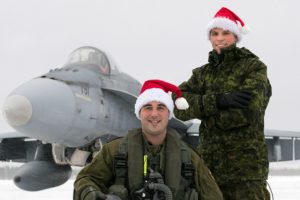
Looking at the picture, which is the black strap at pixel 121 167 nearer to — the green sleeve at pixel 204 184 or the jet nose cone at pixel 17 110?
the green sleeve at pixel 204 184

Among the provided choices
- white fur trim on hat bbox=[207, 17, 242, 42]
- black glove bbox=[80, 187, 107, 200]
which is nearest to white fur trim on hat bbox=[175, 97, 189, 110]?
white fur trim on hat bbox=[207, 17, 242, 42]

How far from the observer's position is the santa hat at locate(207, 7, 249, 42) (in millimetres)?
3604

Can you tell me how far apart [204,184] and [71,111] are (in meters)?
4.21

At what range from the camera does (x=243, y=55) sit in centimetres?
355

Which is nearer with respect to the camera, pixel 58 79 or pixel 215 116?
pixel 215 116

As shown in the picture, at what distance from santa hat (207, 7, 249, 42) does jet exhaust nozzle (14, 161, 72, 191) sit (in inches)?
251

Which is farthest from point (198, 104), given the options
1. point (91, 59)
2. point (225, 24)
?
point (91, 59)

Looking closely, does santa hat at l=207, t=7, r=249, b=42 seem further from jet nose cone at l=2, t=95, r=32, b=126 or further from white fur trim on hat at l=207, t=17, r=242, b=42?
jet nose cone at l=2, t=95, r=32, b=126

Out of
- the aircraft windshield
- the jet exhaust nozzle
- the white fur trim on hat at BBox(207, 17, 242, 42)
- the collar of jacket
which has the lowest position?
the jet exhaust nozzle

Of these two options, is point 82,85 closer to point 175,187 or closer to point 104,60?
point 104,60

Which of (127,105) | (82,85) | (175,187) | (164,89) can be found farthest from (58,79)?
(175,187)

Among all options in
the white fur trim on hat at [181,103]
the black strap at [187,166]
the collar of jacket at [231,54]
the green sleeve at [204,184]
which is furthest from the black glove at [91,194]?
the collar of jacket at [231,54]

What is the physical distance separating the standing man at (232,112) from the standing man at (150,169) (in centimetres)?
55

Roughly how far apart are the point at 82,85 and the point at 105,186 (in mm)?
4690
